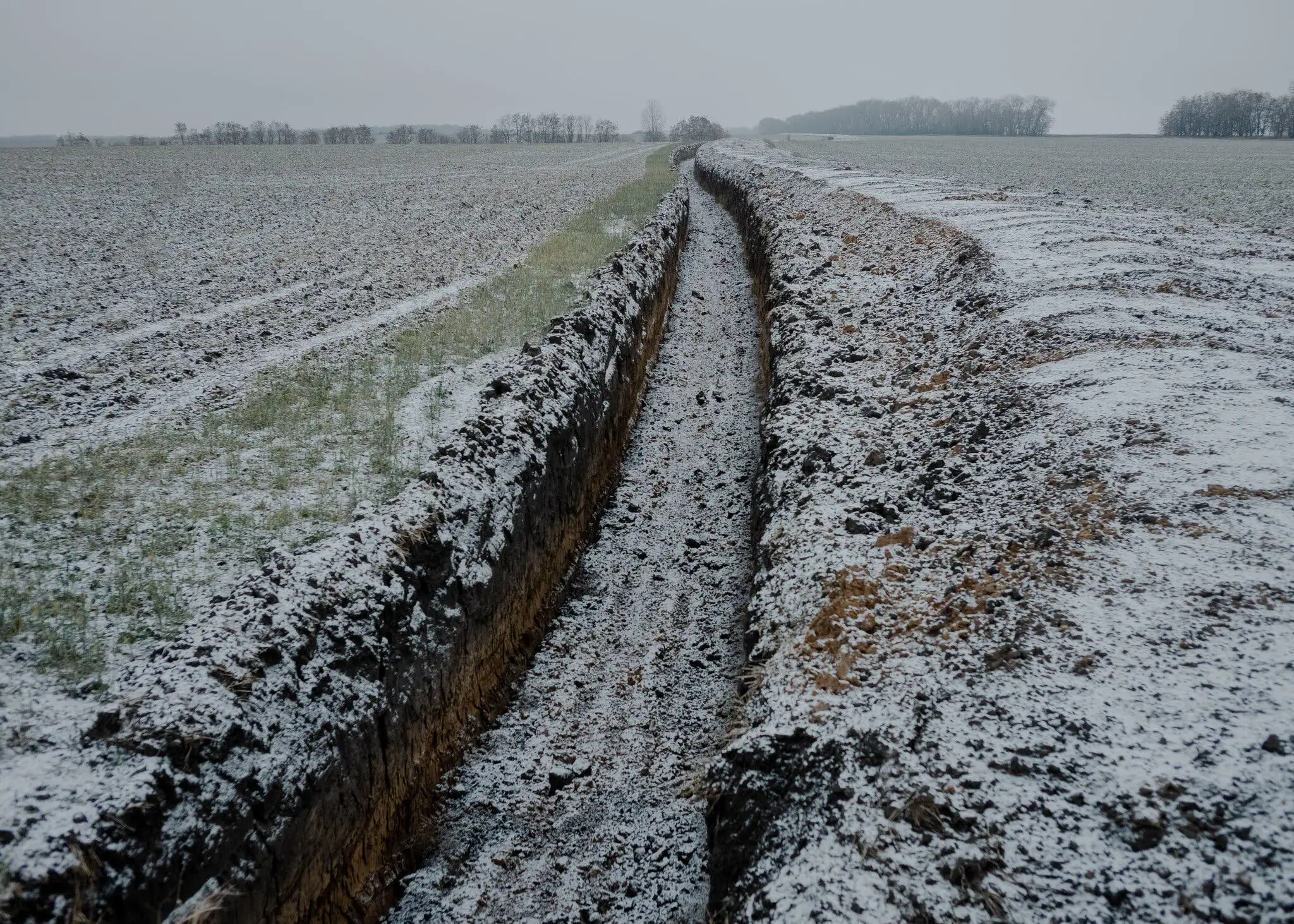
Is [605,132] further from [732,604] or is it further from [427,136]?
[732,604]

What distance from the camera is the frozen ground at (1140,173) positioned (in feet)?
63.6

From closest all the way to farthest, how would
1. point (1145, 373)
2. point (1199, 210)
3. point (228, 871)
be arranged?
point (228, 871) < point (1145, 373) < point (1199, 210)

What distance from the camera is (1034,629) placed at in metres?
3.62

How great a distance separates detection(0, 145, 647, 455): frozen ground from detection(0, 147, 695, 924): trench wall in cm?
312

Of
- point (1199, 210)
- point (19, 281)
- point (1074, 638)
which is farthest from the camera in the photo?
point (1199, 210)

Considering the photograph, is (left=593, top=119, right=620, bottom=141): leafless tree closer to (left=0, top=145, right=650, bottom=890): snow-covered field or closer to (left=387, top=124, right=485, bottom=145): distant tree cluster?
(left=387, top=124, right=485, bottom=145): distant tree cluster

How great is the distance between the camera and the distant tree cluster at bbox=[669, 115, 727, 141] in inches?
3991

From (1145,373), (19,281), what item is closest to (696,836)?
(1145,373)

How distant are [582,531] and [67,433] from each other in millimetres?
4376

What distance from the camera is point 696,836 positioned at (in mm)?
4105

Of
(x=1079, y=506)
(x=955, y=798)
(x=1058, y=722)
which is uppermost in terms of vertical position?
(x=1079, y=506)

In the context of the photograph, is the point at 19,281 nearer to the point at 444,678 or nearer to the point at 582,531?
the point at 582,531

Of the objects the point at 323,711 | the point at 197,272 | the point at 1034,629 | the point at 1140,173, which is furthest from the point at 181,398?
the point at 1140,173

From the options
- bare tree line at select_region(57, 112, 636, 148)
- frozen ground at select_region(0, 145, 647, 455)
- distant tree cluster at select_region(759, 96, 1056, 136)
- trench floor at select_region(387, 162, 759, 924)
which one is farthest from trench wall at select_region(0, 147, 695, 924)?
distant tree cluster at select_region(759, 96, 1056, 136)
